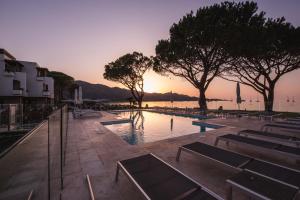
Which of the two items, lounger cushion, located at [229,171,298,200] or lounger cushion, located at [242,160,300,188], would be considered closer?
lounger cushion, located at [229,171,298,200]

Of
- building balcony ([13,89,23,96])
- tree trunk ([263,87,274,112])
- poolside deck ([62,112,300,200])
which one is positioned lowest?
poolside deck ([62,112,300,200])

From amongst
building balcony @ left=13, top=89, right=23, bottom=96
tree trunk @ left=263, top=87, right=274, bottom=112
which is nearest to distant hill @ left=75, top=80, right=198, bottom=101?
building balcony @ left=13, top=89, right=23, bottom=96

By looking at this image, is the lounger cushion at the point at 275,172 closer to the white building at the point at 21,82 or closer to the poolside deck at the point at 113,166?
the poolside deck at the point at 113,166

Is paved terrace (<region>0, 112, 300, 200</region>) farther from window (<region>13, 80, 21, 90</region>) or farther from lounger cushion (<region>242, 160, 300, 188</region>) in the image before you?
window (<region>13, 80, 21, 90</region>)

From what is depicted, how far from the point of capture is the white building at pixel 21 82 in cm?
2298

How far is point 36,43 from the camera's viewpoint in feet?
47.4

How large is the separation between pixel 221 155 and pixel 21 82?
31876 millimetres

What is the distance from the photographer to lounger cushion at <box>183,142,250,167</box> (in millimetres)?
3283

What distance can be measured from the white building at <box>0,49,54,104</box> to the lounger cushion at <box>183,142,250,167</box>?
95.6 feet

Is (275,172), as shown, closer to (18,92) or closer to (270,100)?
(270,100)

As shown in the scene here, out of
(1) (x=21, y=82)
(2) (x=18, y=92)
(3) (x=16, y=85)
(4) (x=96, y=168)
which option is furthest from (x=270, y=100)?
(3) (x=16, y=85)

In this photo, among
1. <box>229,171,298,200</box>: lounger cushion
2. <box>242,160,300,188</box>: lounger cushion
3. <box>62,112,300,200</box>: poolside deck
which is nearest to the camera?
<box>229,171,298,200</box>: lounger cushion

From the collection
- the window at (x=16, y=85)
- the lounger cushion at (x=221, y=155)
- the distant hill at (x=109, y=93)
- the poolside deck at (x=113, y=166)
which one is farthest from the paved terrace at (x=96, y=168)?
the distant hill at (x=109, y=93)

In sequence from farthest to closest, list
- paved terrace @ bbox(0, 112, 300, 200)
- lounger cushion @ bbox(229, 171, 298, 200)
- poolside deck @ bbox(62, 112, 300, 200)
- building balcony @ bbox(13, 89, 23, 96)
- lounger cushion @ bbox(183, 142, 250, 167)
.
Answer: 1. building balcony @ bbox(13, 89, 23, 96)
2. lounger cushion @ bbox(183, 142, 250, 167)
3. poolside deck @ bbox(62, 112, 300, 200)
4. paved terrace @ bbox(0, 112, 300, 200)
5. lounger cushion @ bbox(229, 171, 298, 200)
